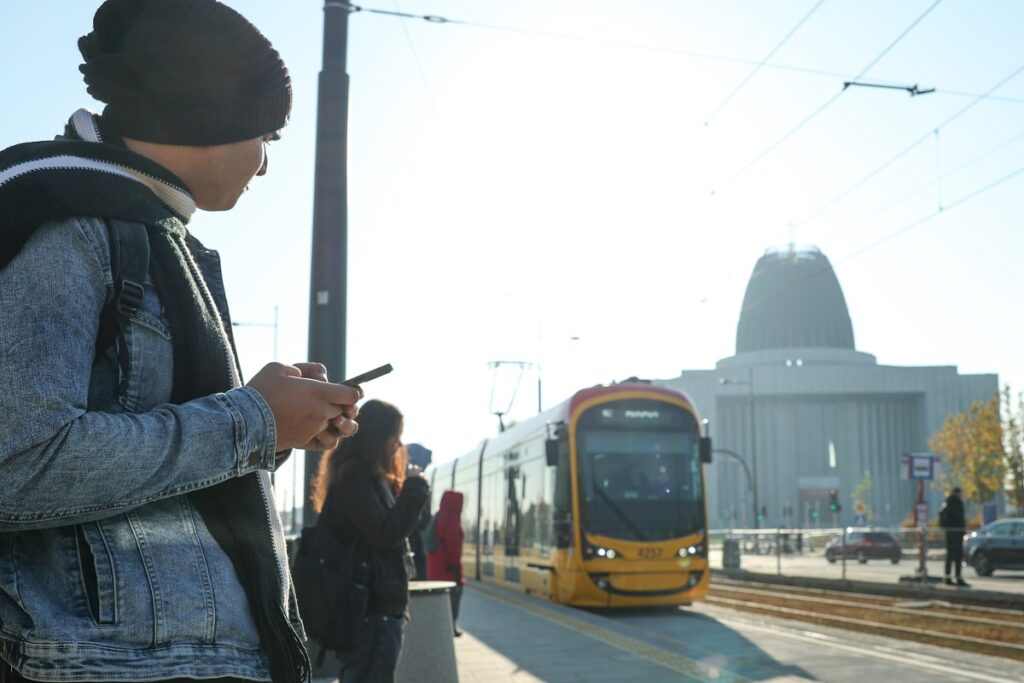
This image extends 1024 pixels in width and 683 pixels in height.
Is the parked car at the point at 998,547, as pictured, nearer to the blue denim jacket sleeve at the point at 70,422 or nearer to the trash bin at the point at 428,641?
the trash bin at the point at 428,641

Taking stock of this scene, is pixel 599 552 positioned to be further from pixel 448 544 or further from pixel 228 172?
pixel 228 172

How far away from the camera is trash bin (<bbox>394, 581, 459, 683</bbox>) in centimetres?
671

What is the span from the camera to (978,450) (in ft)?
172

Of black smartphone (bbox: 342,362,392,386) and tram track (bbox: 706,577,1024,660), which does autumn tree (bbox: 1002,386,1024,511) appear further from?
black smartphone (bbox: 342,362,392,386)

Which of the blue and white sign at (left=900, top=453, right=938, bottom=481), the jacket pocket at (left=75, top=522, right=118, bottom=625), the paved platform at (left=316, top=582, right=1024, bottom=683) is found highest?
the blue and white sign at (left=900, top=453, right=938, bottom=481)

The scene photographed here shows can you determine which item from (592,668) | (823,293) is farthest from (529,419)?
(823,293)

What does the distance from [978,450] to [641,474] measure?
41.2 m

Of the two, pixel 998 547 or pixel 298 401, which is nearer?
pixel 298 401

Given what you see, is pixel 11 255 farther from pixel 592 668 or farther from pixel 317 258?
pixel 592 668

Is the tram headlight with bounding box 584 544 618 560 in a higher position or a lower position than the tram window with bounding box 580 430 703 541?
lower

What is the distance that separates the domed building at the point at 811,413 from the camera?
97.5m

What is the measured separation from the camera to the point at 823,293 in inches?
4296

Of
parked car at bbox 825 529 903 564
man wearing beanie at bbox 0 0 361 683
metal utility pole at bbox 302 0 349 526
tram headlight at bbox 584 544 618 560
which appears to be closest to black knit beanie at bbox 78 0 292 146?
man wearing beanie at bbox 0 0 361 683

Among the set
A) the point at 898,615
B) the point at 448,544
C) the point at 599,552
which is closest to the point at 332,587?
the point at 448,544
